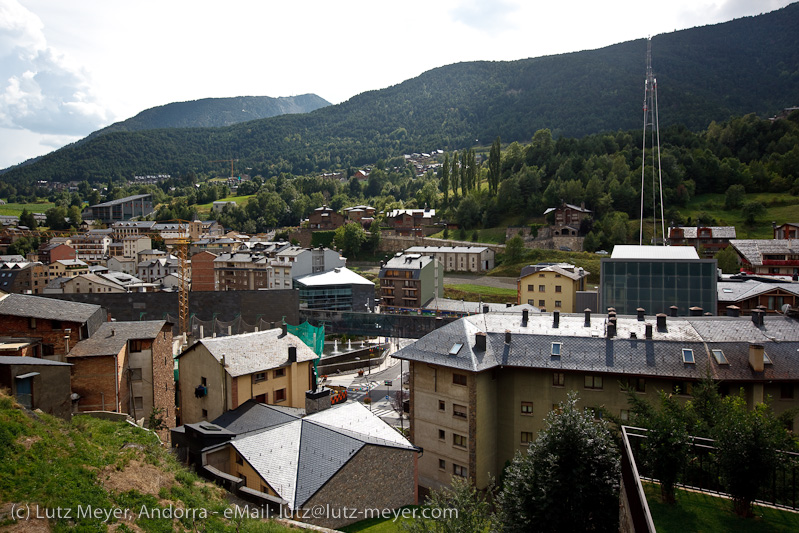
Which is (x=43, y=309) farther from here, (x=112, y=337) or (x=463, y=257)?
(x=463, y=257)

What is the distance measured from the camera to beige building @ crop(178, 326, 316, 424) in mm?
22844

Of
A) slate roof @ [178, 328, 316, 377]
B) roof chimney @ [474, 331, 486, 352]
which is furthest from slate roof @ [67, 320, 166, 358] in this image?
roof chimney @ [474, 331, 486, 352]

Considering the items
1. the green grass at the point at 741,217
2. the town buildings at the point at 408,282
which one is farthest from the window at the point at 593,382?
the green grass at the point at 741,217

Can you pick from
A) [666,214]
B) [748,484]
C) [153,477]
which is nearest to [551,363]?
[748,484]

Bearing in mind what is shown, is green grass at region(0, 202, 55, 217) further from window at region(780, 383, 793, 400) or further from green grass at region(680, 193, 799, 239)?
window at region(780, 383, 793, 400)

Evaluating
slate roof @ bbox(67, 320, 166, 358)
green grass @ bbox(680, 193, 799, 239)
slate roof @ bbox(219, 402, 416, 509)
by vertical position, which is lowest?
slate roof @ bbox(219, 402, 416, 509)

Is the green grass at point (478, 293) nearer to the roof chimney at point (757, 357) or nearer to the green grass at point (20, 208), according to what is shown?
the roof chimney at point (757, 357)

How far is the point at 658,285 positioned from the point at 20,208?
16928 cm

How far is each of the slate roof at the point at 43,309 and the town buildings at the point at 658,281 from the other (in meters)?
29.7

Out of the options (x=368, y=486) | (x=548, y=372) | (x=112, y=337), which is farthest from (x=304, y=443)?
(x=112, y=337)

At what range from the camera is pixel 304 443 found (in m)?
17.1

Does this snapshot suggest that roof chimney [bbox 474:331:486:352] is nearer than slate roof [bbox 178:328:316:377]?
No

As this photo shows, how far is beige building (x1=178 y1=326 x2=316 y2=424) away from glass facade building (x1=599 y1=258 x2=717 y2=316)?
2064cm

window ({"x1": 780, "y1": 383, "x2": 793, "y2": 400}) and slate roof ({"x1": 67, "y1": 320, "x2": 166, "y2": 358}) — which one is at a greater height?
slate roof ({"x1": 67, "y1": 320, "x2": 166, "y2": 358})
